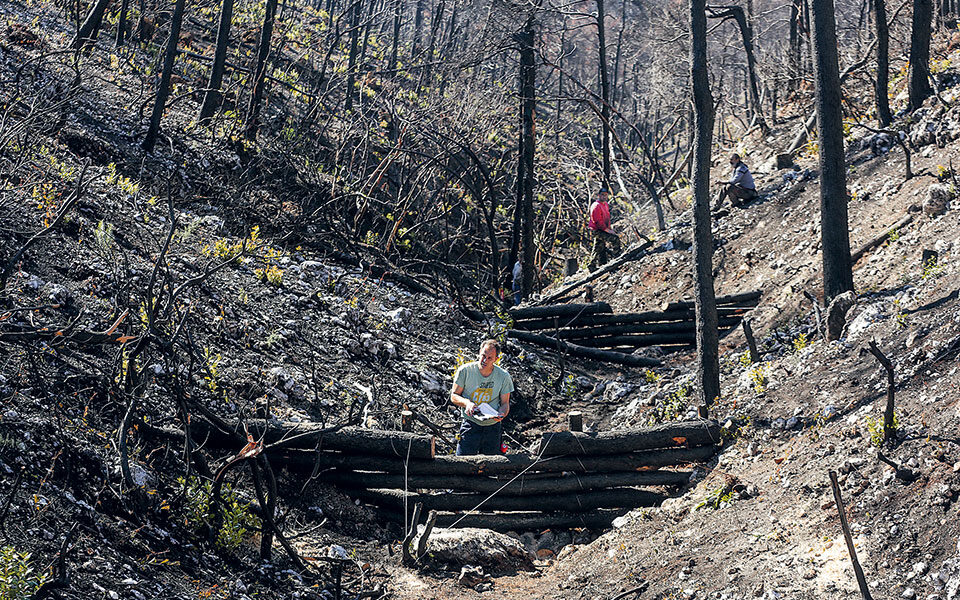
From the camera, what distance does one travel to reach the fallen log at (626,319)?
40.9 ft

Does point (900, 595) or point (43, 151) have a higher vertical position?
point (43, 151)

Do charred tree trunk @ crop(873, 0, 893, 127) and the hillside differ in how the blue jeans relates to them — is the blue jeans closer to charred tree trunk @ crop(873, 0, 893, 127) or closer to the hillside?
the hillside

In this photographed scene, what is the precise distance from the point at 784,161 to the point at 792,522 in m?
12.4

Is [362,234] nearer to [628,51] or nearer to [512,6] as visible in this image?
[512,6]

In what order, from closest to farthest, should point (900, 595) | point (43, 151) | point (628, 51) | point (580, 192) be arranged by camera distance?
point (900, 595) → point (43, 151) → point (580, 192) → point (628, 51)

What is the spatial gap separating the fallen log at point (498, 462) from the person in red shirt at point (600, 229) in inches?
367

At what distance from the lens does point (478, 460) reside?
7547 mm

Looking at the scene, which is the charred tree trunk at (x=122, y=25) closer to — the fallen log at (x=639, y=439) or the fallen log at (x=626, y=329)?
the fallen log at (x=626, y=329)

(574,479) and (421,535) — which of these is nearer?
(421,535)

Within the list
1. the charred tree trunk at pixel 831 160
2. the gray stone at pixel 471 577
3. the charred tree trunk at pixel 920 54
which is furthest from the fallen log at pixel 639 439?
the charred tree trunk at pixel 920 54

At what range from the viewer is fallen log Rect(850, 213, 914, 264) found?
11312 mm

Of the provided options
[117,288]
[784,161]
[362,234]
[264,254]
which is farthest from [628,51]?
[117,288]

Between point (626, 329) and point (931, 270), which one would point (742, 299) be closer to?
point (626, 329)

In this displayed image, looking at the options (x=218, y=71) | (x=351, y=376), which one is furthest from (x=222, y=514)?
(x=218, y=71)
